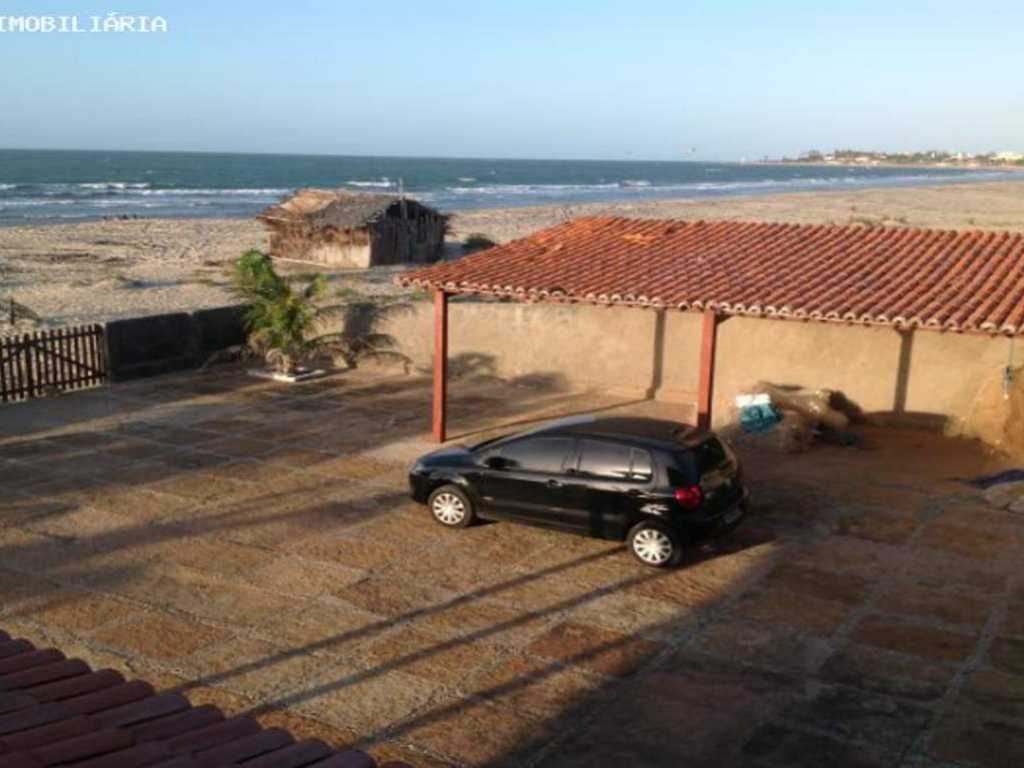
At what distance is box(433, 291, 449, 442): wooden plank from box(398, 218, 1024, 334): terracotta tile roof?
0.43 meters

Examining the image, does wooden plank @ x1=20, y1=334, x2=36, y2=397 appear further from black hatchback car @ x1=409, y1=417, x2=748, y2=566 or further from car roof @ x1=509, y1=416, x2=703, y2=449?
car roof @ x1=509, y1=416, x2=703, y2=449

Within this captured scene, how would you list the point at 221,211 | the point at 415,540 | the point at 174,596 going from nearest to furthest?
the point at 174,596
the point at 415,540
the point at 221,211

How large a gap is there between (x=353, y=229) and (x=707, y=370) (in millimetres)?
30376

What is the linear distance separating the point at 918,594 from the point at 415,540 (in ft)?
19.0

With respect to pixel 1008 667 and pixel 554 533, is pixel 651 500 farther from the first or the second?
pixel 1008 667

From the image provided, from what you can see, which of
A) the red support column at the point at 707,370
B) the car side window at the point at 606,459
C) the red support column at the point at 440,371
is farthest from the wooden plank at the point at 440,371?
the car side window at the point at 606,459

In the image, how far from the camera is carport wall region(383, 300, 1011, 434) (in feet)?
59.1

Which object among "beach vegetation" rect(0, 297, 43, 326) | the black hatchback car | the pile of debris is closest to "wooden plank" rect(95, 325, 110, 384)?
"beach vegetation" rect(0, 297, 43, 326)

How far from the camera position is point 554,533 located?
1312 centimetres

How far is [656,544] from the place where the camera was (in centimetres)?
1181

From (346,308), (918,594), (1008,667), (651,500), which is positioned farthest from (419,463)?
(346,308)

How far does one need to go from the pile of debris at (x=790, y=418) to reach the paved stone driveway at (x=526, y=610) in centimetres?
58

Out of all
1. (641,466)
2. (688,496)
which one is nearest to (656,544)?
(688,496)

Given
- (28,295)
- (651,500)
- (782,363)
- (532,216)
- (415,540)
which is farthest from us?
(532,216)
